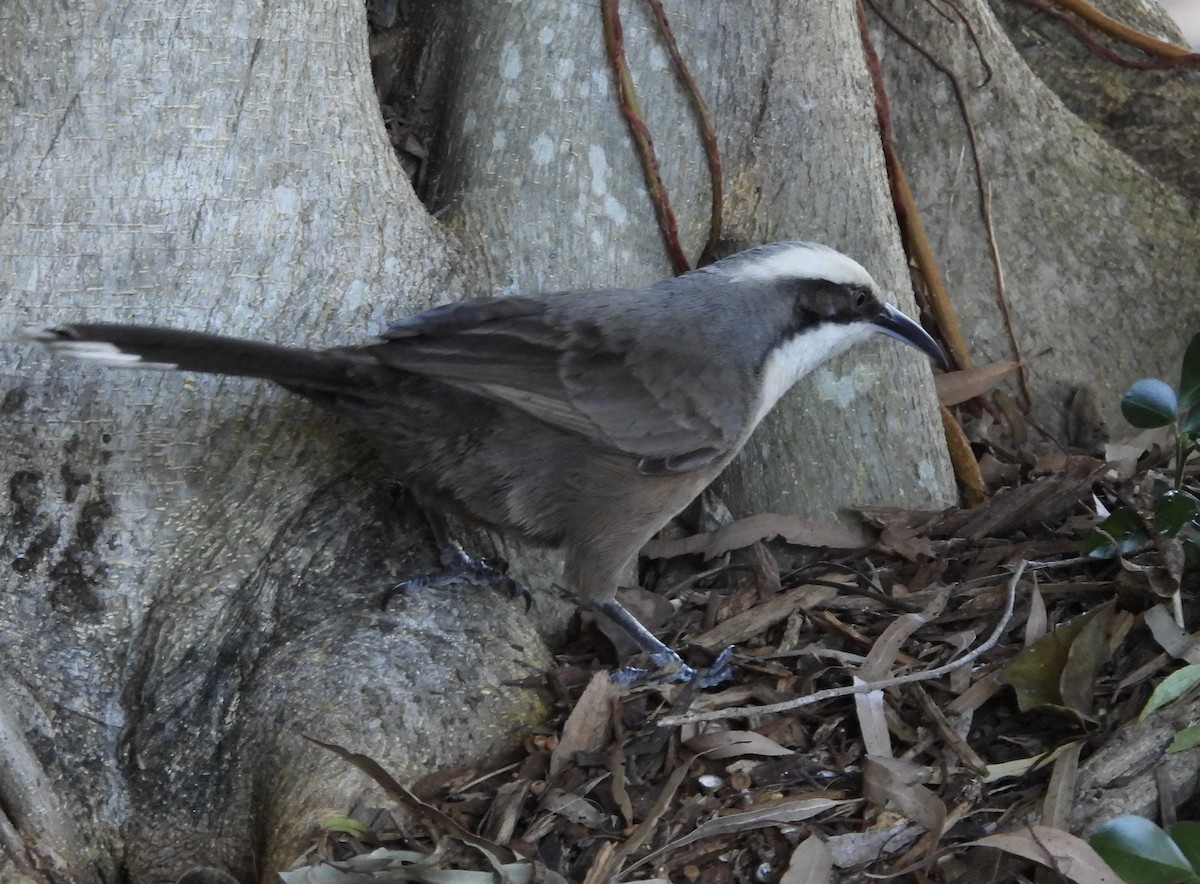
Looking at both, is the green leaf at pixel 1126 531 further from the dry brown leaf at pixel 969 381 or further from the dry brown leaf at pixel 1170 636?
the dry brown leaf at pixel 969 381

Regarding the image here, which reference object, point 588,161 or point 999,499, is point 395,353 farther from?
point 999,499

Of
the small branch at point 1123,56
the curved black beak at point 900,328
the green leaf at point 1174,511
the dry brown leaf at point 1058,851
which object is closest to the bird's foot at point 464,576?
the curved black beak at point 900,328

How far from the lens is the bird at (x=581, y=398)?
3363 millimetres

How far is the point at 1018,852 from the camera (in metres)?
2.68

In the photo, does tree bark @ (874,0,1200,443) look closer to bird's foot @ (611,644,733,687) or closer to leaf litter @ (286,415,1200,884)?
leaf litter @ (286,415,1200,884)

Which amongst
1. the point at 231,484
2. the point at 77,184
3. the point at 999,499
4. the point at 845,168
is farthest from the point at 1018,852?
the point at 77,184

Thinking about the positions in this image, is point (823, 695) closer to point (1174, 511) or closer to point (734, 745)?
point (734, 745)

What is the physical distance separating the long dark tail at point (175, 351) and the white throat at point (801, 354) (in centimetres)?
135

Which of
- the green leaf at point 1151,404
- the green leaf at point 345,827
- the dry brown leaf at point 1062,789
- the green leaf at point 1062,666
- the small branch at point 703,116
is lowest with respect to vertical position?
the green leaf at point 345,827

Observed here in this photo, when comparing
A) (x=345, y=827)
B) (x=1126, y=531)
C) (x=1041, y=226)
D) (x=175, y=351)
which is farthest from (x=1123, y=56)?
(x=345, y=827)

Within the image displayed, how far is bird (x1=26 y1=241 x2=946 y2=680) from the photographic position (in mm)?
3363

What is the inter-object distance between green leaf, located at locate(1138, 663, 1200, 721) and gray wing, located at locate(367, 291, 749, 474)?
1301mm

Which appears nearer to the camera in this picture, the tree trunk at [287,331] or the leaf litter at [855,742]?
the leaf litter at [855,742]

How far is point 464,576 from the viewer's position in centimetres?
365
